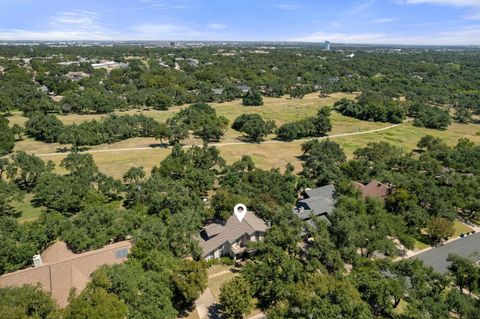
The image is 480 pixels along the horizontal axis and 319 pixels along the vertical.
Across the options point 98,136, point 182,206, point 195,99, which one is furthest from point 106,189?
point 195,99

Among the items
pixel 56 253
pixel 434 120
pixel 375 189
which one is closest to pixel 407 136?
pixel 434 120

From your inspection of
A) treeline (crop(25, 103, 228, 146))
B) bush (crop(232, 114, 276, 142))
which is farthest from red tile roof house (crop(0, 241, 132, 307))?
bush (crop(232, 114, 276, 142))

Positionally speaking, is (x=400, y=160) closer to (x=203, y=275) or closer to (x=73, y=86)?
(x=203, y=275)

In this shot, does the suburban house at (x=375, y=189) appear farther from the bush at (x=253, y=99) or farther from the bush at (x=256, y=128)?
the bush at (x=253, y=99)

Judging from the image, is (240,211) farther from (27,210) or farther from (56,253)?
(27,210)

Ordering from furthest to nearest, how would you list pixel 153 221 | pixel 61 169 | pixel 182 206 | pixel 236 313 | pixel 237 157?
pixel 237 157 → pixel 61 169 → pixel 182 206 → pixel 153 221 → pixel 236 313

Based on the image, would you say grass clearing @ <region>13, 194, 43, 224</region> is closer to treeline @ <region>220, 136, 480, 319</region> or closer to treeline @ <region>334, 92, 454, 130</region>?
treeline @ <region>220, 136, 480, 319</region>
